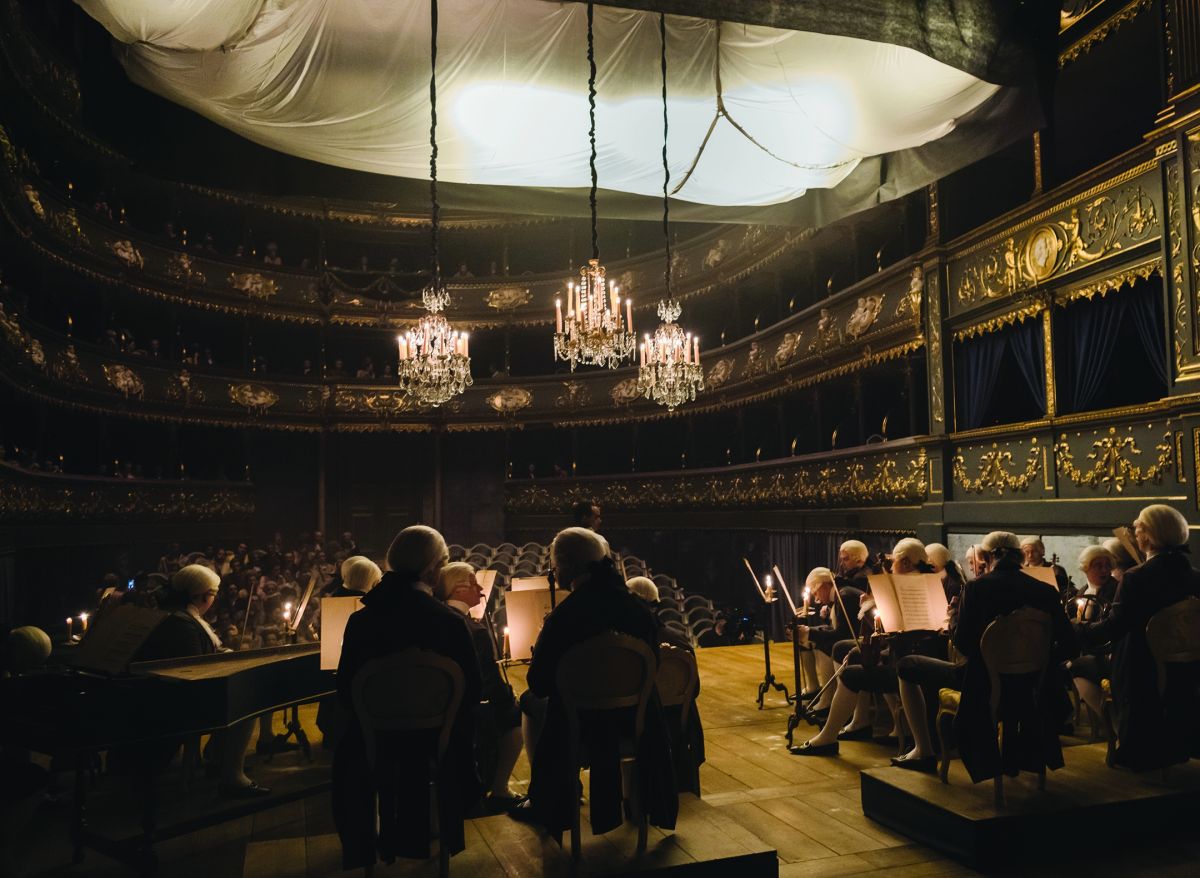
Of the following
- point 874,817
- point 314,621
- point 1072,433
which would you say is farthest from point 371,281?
point 874,817

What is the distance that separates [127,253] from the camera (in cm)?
1634

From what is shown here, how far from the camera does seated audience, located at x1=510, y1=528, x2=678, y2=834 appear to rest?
3.69 m

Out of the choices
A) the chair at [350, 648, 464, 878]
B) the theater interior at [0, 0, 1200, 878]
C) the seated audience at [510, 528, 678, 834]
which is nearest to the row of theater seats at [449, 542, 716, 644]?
the theater interior at [0, 0, 1200, 878]

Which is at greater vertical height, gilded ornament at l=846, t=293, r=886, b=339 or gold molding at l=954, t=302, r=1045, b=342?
gilded ornament at l=846, t=293, r=886, b=339

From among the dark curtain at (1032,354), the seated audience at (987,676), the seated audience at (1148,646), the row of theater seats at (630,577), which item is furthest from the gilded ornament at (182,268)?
the seated audience at (1148,646)

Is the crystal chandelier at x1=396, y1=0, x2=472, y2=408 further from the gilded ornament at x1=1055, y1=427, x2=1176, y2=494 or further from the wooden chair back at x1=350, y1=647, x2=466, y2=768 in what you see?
the gilded ornament at x1=1055, y1=427, x2=1176, y2=494

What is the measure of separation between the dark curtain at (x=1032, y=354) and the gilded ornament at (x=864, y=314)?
2.51 meters

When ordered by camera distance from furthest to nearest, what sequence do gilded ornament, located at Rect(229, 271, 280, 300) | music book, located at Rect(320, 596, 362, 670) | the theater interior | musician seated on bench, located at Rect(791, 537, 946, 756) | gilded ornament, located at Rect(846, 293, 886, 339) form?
1. gilded ornament, located at Rect(229, 271, 280, 300)
2. gilded ornament, located at Rect(846, 293, 886, 339)
3. musician seated on bench, located at Rect(791, 537, 946, 756)
4. music book, located at Rect(320, 596, 362, 670)
5. the theater interior

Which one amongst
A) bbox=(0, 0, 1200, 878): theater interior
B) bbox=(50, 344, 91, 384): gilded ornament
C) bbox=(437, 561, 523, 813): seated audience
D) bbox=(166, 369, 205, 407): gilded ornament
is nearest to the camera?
bbox=(0, 0, 1200, 878): theater interior

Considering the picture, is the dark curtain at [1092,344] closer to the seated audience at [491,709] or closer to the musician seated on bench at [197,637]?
the seated audience at [491,709]

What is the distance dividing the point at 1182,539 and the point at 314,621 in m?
10.9

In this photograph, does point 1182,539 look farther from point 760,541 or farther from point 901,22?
point 760,541

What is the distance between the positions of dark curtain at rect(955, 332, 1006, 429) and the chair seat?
19.0ft

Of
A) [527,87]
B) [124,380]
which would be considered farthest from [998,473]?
[124,380]
